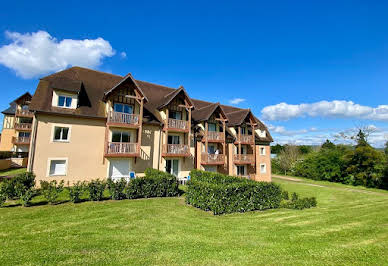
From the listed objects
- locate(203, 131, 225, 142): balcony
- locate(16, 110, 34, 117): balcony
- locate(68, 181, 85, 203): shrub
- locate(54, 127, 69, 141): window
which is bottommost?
locate(68, 181, 85, 203): shrub

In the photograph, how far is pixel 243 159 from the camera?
81.5 feet

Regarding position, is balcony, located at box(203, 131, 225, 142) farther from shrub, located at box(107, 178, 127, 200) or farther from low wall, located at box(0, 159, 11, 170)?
low wall, located at box(0, 159, 11, 170)

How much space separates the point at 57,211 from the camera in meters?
9.59

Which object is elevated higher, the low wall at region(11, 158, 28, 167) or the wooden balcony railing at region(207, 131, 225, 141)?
the wooden balcony railing at region(207, 131, 225, 141)

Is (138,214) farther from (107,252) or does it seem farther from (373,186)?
(373,186)

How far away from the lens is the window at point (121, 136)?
17892 millimetres

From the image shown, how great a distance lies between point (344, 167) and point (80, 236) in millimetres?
41585

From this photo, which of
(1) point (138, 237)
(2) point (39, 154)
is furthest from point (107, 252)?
(2) point (39, 154)

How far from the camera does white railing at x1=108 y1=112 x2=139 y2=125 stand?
667 inches

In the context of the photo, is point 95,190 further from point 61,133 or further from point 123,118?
point 123,118

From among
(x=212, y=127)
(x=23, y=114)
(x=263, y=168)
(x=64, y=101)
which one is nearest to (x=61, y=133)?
(x=64, y=101)

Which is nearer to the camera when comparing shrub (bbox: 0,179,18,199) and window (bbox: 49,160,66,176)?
shrub (bbox: 0,179,18,199)

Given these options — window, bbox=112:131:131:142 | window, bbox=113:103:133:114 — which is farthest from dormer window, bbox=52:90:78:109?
window, bbox=112:131:131:142

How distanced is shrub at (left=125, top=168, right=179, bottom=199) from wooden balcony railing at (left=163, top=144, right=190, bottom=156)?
219 inches
